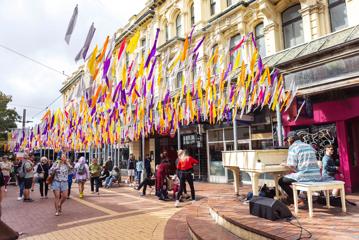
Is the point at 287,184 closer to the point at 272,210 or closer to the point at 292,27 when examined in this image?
the point at 272,210

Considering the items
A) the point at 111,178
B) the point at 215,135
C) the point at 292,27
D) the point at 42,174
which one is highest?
the point at 292,27

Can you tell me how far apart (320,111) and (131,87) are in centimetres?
772

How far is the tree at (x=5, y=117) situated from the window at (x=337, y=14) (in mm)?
36861

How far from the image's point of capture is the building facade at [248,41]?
1125cm

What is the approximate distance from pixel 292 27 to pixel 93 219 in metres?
12.6

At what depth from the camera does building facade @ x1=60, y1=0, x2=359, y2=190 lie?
1125 centimetres

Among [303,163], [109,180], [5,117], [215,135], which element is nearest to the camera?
[303,163]

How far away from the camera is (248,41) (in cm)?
1530

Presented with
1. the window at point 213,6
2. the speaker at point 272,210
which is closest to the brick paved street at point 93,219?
the speaker at point 272,210

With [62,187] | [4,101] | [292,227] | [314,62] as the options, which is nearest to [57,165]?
[62,187]

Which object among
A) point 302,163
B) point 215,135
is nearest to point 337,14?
point 215,135

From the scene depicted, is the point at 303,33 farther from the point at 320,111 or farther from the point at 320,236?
the point at 320,236

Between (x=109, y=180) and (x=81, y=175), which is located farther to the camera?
(x=109, y=180)

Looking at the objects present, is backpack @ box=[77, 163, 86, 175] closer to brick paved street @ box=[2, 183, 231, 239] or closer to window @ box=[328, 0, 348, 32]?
brick paved street @ box=[2, 183, 231, 239]
